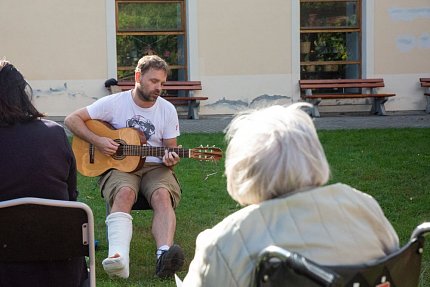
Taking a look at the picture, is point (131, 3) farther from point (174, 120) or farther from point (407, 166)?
point (174, 120)

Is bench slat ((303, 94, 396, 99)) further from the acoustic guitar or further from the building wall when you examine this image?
the acoustic guitar

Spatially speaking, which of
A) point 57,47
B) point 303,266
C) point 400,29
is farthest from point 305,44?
point 303,266

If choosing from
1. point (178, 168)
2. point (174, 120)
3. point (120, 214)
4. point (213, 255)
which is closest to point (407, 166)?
point (178, 168)

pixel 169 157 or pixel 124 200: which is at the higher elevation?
pixel 169 157

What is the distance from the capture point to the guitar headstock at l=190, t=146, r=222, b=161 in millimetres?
6020

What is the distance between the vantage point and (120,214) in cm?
560

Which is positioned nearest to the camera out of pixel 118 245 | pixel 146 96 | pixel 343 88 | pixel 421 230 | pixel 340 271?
pixel 340 271

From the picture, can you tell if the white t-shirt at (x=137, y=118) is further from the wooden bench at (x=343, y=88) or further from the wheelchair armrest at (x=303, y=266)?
the wooden bench at (x=343, y=88)

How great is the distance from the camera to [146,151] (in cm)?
598

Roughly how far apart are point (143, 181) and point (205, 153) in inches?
18.3

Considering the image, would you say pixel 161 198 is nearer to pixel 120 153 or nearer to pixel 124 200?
pixel 124 200

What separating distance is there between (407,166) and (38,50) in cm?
781

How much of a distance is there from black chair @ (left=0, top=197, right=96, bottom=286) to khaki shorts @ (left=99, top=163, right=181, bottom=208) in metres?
2.21

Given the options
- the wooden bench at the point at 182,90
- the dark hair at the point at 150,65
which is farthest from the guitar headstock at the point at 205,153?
the wooden bench at the point at 182,90
